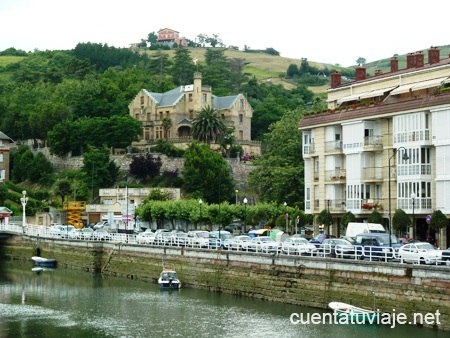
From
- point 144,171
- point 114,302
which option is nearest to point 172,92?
point 144,171

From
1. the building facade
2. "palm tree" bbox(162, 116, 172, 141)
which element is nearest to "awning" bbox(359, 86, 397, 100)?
the building facade

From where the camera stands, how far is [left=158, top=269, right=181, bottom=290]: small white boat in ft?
217

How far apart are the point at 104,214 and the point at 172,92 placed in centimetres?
4732

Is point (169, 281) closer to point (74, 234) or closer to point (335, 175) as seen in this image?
point (335, 175)

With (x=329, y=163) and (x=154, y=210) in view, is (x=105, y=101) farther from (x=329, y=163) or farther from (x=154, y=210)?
(x=329, y=163)

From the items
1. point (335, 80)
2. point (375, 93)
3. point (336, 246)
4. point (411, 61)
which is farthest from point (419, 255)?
point (335, 80)

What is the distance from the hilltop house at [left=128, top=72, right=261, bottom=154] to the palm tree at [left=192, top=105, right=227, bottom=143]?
5722 millimetres

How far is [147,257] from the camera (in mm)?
73250

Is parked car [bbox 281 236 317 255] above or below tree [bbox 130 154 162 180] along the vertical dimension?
below

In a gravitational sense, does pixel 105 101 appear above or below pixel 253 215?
above

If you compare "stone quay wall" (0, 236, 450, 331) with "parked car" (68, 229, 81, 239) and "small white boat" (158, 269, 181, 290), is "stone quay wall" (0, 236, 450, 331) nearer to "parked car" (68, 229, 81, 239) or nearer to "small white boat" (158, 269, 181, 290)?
"small white boat" (158, 269, 181, 290)

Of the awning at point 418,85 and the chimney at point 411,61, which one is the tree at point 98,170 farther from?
the awning at point 418,85

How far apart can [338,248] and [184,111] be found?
10574cm

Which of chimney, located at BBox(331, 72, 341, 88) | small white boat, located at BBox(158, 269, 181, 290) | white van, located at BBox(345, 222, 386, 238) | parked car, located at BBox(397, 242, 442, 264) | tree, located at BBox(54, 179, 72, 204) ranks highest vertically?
chimney, located at BBox(331, 72, 341, 88)
